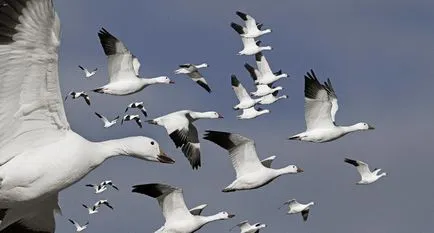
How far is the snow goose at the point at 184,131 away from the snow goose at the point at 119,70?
1.43 meters

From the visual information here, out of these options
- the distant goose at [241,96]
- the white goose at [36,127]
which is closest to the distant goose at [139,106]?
the distant goose at [241,96]

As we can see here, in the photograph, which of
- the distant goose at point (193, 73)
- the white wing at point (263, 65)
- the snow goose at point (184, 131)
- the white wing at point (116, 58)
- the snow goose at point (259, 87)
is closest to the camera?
the snow goose at point (184, 131)

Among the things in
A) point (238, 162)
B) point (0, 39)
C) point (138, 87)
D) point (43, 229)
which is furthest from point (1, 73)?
point (138, 87)

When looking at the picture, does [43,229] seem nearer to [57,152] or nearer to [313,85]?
[57,152]

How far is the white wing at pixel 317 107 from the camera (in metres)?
32.2

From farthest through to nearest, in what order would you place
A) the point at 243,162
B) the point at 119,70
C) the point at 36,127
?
the point at 119,70
the point at 243,162
the point at 36,127

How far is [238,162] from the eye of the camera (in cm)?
3178

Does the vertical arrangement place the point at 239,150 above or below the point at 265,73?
above

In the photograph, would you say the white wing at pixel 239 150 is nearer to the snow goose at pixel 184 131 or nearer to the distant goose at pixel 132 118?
the snow goose at pixel 184 131

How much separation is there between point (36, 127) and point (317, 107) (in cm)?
2306

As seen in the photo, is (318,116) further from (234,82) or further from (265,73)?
(265,73)

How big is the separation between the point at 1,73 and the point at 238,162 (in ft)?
74.0

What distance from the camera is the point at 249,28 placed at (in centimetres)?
4878

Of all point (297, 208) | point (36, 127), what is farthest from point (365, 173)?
point (36, 127)
